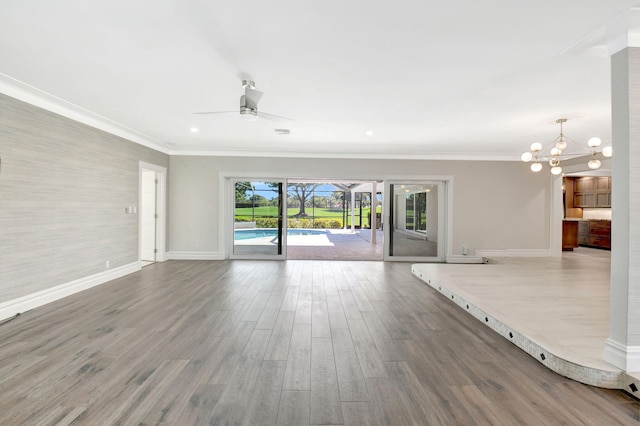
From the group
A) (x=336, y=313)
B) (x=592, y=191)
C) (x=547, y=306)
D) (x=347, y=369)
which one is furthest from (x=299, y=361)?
(x=592, y=191)

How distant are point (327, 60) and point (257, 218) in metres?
5.26

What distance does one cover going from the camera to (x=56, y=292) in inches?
168

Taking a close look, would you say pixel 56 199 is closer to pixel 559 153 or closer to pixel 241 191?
pixel 241 191

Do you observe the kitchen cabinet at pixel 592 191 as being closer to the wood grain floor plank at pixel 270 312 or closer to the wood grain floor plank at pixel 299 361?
the wood grain floor plank at pixel 270 312

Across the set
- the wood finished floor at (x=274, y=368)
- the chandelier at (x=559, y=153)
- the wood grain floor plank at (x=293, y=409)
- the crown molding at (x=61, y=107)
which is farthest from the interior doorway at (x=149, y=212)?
the chandelier at (x=559, y=153)

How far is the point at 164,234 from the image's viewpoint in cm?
728

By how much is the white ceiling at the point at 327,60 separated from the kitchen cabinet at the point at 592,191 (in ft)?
20.3

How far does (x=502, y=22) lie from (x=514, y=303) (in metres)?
3.00

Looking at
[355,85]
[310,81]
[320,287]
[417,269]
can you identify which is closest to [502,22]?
[355,85]

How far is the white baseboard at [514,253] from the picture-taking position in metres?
7.74

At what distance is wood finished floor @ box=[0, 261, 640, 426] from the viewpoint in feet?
6.45

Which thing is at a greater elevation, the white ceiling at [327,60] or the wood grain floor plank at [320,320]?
the white ceiling at [327,60]

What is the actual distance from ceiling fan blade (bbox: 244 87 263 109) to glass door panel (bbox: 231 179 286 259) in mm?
4335

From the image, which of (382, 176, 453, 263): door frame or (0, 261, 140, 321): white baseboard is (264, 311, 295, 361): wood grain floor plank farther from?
(382, 176, 453, 263): door frame
